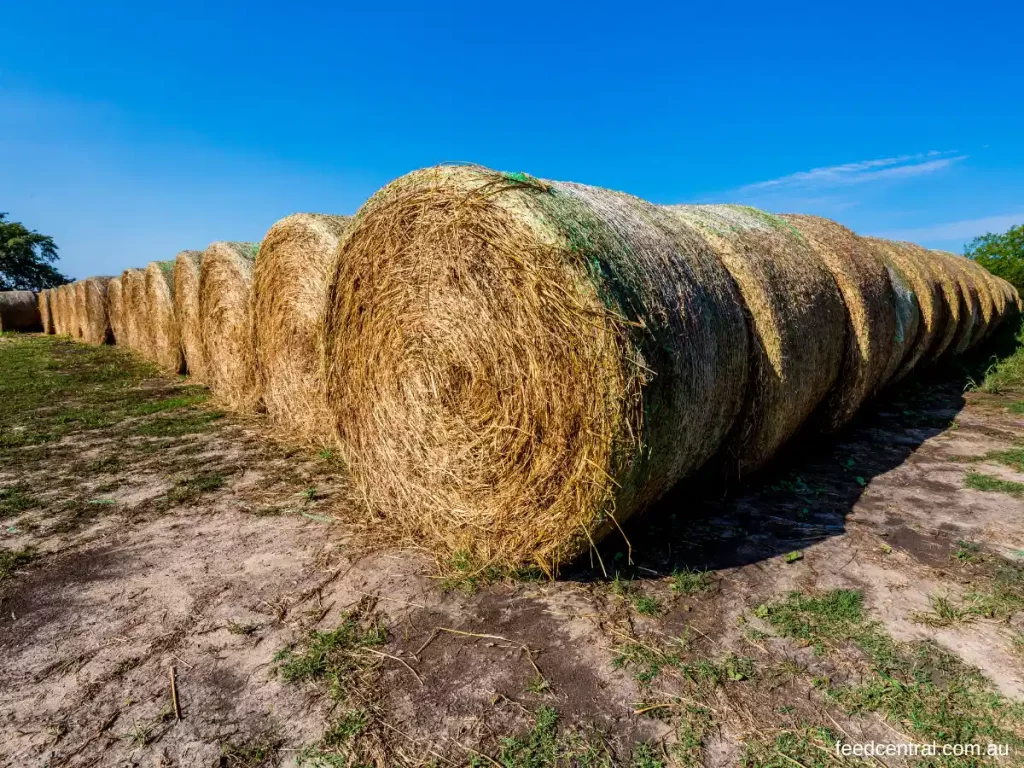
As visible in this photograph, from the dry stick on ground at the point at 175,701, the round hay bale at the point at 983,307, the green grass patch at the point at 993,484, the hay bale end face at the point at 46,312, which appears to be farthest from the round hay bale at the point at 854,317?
the hay bale end face at the point at 46,312

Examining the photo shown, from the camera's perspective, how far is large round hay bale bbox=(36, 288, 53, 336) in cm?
2317

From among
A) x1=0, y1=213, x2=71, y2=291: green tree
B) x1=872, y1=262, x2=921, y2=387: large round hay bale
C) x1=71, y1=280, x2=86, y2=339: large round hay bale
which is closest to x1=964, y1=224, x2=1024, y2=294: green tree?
x1=872, y1=262, x2=921, y2=387: large round hay bale

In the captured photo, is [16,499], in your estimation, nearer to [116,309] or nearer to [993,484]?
[993,484]

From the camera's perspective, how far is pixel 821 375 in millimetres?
5012

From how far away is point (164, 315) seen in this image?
1077 centimetres

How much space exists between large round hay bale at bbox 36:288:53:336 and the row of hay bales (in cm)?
2338

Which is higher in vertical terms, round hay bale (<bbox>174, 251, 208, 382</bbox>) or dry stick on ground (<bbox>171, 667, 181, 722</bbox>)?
round hay bale (<bbox>174, 251, 208, 382</bbox>)

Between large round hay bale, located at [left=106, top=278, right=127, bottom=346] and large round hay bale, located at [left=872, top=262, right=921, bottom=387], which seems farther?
large round hay bale, located at [left=106, top=278, right=127, bottom=346]

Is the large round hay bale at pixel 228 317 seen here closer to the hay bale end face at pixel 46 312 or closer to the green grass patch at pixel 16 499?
the green grass patch at pixel 16 499

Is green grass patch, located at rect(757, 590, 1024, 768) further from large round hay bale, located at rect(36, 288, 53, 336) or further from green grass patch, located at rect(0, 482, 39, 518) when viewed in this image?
large round hay bale, located at rect(36, 288, 53, 336)

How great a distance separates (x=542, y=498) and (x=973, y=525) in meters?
2.96

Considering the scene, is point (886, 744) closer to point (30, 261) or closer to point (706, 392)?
point (706, 392)

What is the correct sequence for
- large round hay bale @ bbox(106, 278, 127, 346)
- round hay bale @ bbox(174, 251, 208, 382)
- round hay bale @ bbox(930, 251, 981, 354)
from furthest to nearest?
large round hay bale @ bbox(106, 278, 127, 346), round hay bale @ bbox(930, 251, 981, 354), round hay bale @ bbox(174, 251, 208, 382)

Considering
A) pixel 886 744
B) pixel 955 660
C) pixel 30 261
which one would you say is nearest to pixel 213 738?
pixel 886 744
